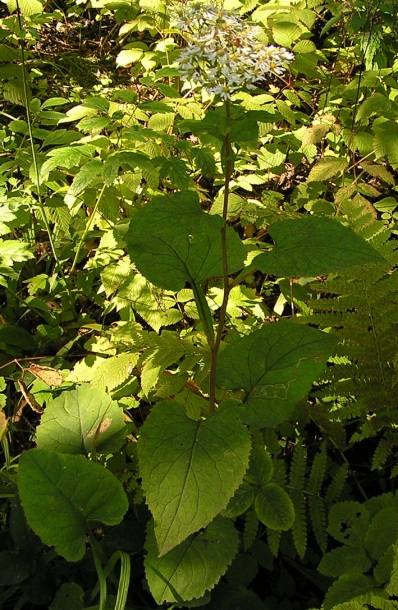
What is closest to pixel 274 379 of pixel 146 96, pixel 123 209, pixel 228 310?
pixel 228 310

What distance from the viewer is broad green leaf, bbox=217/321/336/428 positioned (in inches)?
51.8

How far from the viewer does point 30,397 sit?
195cm

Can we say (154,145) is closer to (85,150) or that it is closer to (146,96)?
(85,150)

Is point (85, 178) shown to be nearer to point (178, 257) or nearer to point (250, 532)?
point (178, 257)

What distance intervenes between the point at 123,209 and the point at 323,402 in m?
1.28

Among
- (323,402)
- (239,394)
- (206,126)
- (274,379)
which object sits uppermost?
(206,126)

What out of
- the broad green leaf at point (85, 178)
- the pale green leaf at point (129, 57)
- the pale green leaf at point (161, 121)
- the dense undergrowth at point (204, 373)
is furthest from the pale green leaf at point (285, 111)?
the broad green leaf at point (85, 178)

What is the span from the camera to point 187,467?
45.1 inches

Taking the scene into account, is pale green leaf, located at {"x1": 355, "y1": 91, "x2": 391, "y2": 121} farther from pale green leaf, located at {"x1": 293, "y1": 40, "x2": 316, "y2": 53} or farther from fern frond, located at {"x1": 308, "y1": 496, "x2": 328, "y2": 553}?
fern frond, located at {"x1": 308, "y1": 496, "x2": 328, "y2": 553}

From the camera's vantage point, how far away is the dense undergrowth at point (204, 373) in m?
1.20

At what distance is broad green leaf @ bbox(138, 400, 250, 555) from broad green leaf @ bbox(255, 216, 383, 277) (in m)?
0.32

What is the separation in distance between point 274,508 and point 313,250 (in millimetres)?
593

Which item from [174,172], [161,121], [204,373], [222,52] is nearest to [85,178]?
[174,172]

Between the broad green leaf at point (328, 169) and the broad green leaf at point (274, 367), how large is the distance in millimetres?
1184
